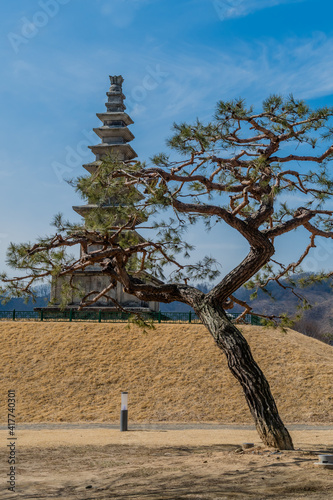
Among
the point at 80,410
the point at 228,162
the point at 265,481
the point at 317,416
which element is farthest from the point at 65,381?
the point at 265,481

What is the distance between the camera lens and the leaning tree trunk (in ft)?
33.4

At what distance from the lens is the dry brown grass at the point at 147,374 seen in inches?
850

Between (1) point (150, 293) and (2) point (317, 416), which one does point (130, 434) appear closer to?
(1) point (150, 293)

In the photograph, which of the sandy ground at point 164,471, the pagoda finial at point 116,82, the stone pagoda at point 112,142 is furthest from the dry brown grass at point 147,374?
the pagoda finial at point 116,82

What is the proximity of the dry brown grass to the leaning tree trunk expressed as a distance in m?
10.8

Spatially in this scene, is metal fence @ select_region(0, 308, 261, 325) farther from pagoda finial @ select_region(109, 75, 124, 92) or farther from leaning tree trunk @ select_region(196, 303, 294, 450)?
leaning tree trunk @ select_region(196, 303, 294, 450)

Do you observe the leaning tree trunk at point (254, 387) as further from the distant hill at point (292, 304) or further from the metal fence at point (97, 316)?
the distant hill at point (292, 304)

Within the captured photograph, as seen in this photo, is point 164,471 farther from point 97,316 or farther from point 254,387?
point 97,316

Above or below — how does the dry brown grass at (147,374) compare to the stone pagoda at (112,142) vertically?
below

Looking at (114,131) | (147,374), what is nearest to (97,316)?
(147,374)

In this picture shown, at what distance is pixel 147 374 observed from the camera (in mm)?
24250

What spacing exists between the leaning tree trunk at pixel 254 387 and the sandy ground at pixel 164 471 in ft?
1.03

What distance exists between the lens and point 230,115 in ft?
36.3

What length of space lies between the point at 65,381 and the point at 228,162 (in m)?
15.5
